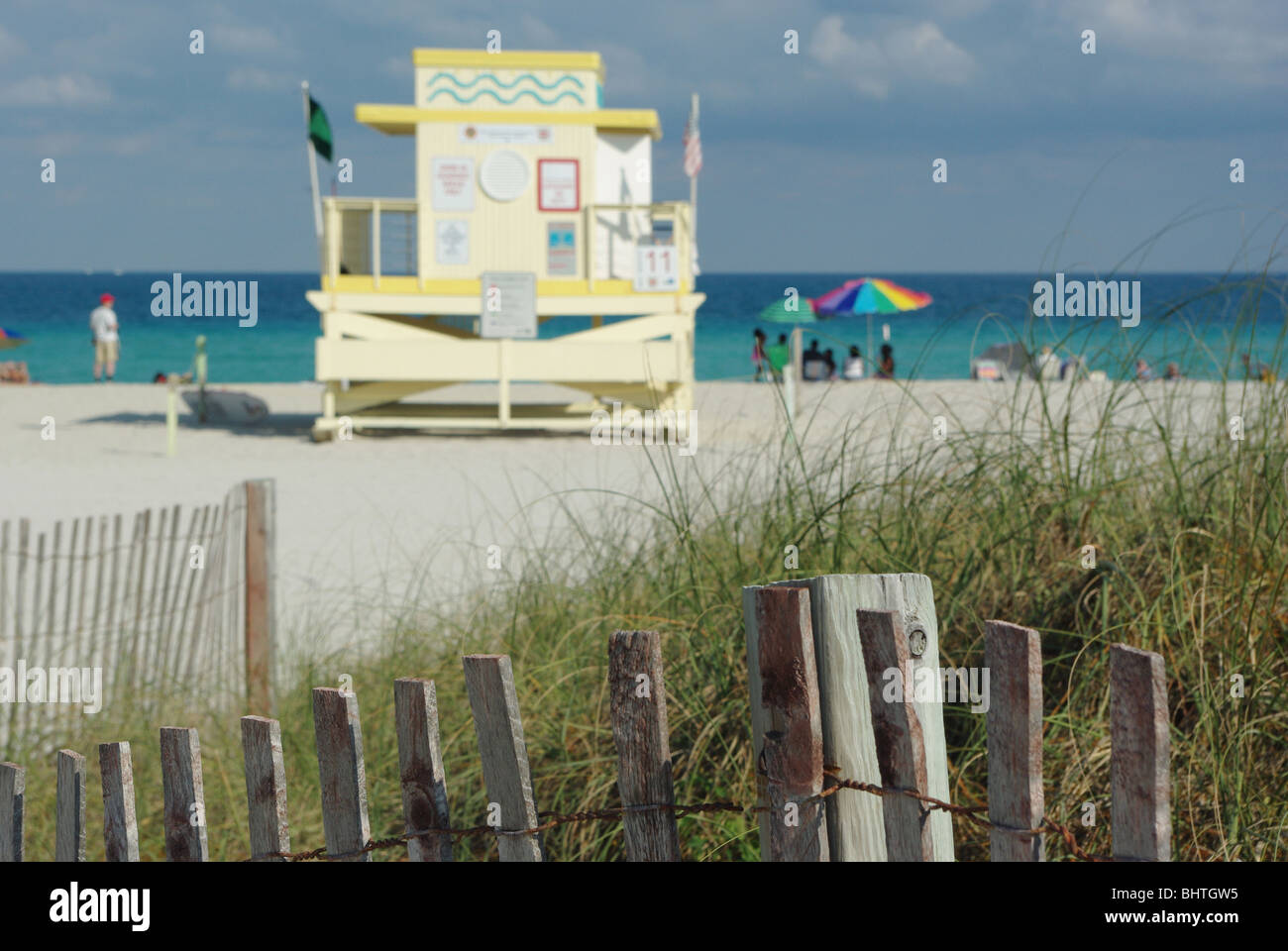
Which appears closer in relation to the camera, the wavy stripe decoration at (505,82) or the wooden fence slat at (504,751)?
the wooden fence slat at (504,751)

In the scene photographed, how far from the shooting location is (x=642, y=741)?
5.78ft

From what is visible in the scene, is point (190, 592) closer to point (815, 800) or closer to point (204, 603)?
point (204, 603)

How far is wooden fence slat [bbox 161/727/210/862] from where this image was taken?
2.09 m

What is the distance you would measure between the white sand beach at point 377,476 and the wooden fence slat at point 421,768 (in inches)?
94.4

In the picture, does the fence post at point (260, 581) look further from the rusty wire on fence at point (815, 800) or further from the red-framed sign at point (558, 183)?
the red-framed sign at point (558, 183)

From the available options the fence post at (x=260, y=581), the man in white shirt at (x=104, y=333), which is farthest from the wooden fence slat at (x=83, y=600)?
the man in white shirt at (x=104, y=333)

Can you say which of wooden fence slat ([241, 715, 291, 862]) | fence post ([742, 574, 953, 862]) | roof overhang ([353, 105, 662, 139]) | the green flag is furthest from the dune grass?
the green flag

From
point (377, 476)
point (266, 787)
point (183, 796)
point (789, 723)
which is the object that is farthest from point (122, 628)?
point (377, 476)

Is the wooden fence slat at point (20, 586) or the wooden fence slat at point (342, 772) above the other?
the wooden fence slat at point (20, 586)

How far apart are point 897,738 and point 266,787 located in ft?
3.50

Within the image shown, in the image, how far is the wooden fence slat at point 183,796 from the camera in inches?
82.2

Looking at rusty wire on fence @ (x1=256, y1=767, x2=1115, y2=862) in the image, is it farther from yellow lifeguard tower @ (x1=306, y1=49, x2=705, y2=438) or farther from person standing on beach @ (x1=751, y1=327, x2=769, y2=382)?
yellow lifeguard tower @ (x1=306, y1=49, x2=705, y2=438)
